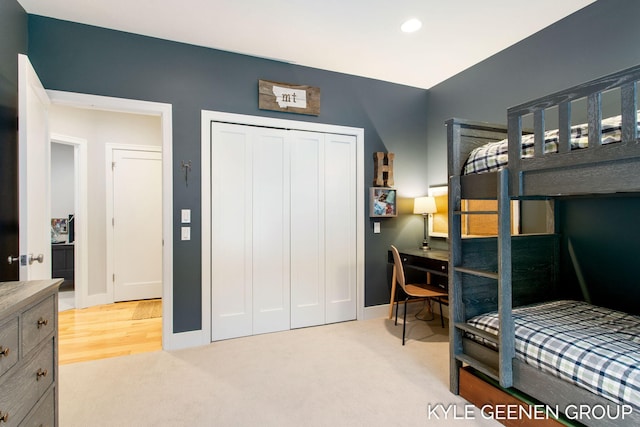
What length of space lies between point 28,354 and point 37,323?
0.12m

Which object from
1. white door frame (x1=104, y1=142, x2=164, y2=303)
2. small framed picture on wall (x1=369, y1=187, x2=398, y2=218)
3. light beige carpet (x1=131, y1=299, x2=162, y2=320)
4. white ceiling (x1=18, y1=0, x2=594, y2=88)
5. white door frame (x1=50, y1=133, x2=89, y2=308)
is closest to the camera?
white ceiling (x1=18, y1=0, x2=594, y2=88)

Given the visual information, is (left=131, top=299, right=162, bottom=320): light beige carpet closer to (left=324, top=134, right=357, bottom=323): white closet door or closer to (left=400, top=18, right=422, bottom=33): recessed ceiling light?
(left=324, top=134, right=357, bottom=323): white closet door

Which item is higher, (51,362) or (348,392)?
(51,362)

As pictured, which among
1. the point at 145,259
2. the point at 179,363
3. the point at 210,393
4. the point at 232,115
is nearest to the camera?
the point at 210,393

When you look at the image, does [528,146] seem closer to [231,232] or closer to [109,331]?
[231,232]

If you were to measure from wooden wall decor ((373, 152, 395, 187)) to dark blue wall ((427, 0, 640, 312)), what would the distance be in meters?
1.07

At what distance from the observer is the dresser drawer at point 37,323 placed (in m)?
1.19

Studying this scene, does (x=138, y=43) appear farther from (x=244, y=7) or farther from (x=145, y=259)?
(x=145, y=259)

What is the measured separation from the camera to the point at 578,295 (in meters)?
2.42

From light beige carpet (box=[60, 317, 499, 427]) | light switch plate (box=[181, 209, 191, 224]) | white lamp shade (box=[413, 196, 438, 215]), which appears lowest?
light beige carpet (box=[60, 317, 499, 427])

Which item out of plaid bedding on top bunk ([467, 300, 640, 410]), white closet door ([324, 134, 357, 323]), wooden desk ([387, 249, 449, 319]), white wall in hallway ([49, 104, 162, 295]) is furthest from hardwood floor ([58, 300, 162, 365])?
plaid bedding on top bunk ([467, 300, 640, 410])

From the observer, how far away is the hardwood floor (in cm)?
277

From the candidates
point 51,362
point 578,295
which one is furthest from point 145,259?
point 578,295

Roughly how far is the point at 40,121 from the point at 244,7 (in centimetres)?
162
